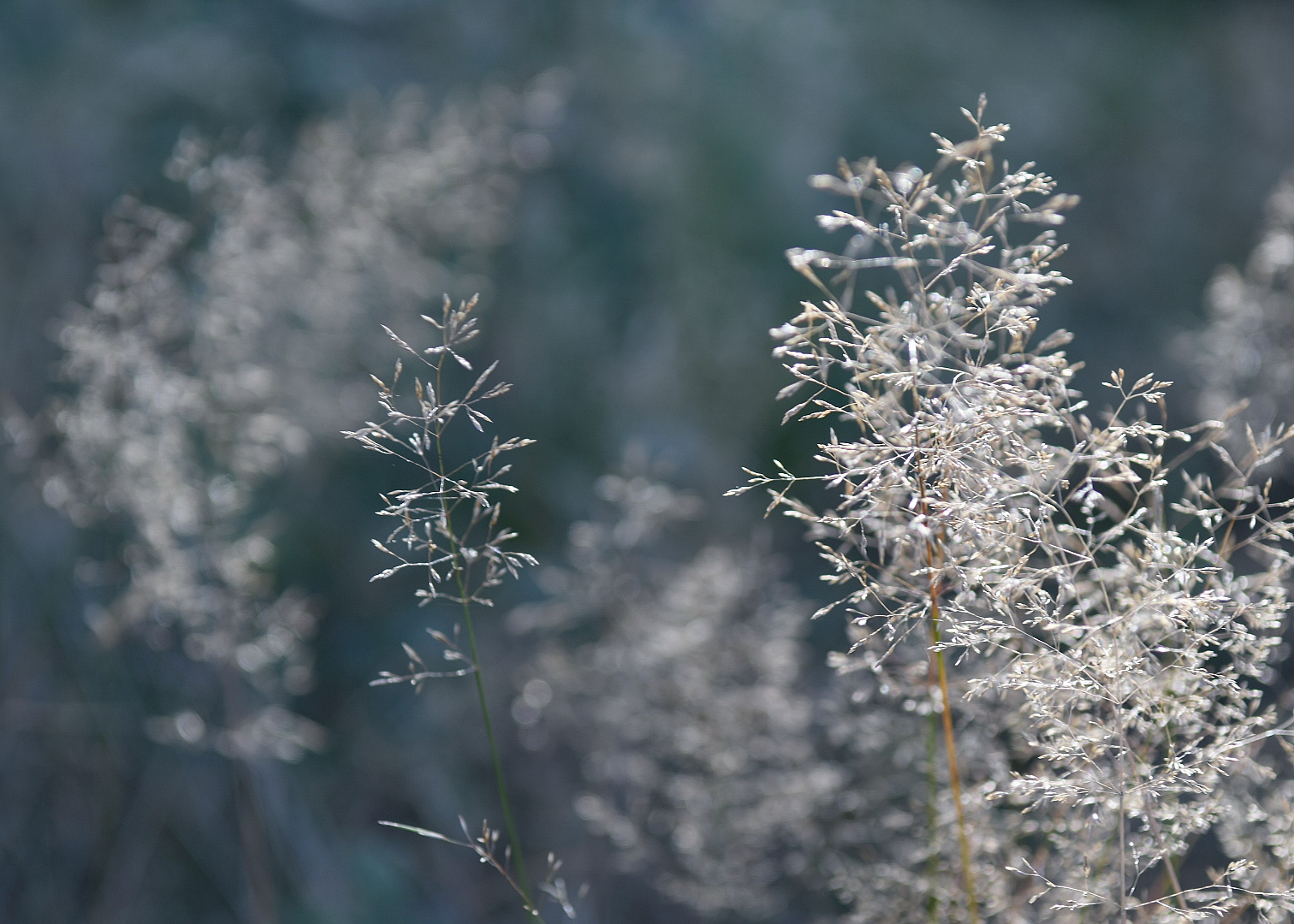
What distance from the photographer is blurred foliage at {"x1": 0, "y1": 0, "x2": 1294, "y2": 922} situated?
2.46m

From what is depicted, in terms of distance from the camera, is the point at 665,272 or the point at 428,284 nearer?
the point at 428,284

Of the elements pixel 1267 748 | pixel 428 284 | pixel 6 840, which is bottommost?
pixel 6 840

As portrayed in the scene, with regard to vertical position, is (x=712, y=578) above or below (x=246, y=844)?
above

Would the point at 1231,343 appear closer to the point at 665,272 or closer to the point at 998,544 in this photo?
the point at 998,544

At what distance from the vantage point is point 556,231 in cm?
308

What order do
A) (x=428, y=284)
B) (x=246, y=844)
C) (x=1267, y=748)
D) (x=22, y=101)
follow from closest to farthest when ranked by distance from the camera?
(x=246, y=844) < (x=1267, y=748) < (x=428, y=284) < (x=22, y=101)

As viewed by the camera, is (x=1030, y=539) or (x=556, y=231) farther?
(x=556, y=231)

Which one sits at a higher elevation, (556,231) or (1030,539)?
(556,231)

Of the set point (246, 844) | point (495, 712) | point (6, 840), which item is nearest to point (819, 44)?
point (495, 712)

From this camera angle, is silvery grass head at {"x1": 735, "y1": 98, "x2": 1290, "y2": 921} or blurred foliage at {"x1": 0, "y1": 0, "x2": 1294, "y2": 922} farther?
blurred foliage at {"x1": 0, "y1": 0, "x2": 1294, "y2": 922}

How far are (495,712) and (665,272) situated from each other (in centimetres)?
153

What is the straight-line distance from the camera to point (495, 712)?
270cm

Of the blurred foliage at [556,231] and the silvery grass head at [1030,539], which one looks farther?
the blurred foliage at [556,231]

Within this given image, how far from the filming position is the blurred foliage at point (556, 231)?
8.09 feet
